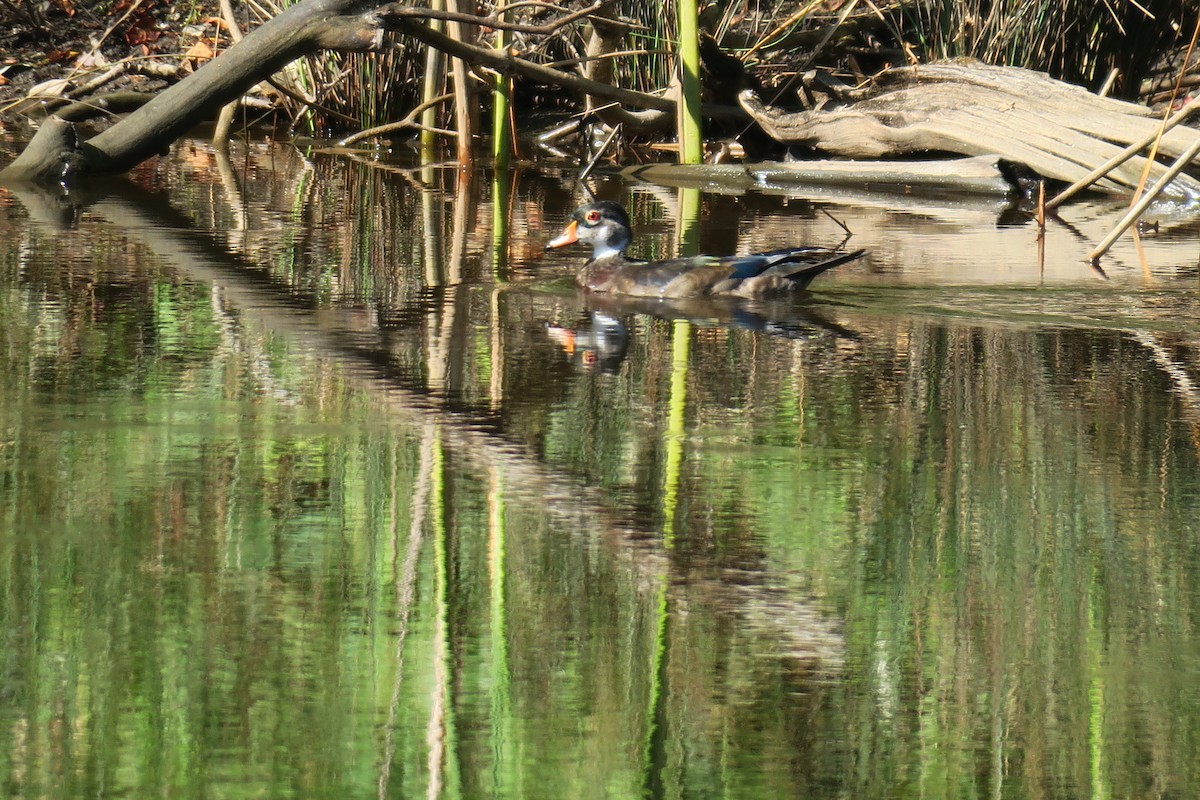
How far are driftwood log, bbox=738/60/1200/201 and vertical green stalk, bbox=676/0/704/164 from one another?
33.5 inches

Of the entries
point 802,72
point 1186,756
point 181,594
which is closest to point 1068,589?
point 1186,756

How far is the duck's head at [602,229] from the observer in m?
8.16

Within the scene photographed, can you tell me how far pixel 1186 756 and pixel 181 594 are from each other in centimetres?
196

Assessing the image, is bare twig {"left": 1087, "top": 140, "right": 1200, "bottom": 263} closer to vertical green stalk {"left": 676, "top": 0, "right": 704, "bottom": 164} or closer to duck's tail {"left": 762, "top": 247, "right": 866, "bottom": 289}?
duck's tail {"left": 762, "top": 247, "right": 866, "bottom": 289}

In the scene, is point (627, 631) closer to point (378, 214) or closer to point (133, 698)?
point (133, 698)

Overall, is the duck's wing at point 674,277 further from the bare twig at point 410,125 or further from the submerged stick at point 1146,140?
the bare twig at point 410,125

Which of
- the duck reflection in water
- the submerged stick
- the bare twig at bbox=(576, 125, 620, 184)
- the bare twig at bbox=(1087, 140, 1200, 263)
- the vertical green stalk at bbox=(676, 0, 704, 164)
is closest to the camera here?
the duck reflection in water

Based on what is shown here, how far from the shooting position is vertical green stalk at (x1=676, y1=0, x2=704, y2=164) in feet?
38.2

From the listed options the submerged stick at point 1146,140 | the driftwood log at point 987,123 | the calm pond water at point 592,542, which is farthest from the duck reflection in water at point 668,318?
the driftwood log at point 987,123

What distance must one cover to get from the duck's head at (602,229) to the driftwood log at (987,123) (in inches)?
161

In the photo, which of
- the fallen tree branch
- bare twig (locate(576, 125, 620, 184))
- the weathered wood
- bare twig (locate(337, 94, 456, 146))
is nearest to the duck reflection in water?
the fallen tree branch

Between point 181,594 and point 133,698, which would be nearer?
point 133,698

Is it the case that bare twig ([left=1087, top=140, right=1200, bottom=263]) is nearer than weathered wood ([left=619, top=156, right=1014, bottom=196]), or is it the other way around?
bare twig ([left=1087, top=140, right=1200, bottom=263])

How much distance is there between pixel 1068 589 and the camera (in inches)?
147
